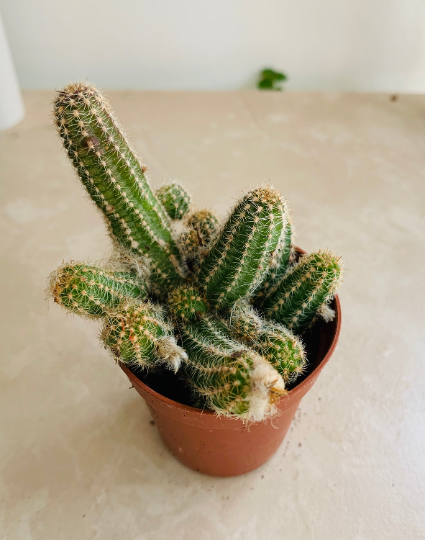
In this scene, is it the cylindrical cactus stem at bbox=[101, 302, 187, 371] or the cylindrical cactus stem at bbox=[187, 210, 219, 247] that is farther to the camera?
the cylindrical cactus stem at bbox=[187, 210, 219, 247]

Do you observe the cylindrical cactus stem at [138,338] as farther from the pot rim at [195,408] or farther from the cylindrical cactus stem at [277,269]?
the cylindrical cactus stem at [277,269]

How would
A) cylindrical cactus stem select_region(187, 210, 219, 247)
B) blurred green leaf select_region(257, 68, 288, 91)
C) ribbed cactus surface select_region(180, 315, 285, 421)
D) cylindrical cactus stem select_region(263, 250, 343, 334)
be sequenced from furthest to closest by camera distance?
blurred green leaf select_region(257, 68, 288, 91), cylindrical cactus stem select_region(187, 210, 219, 247), cylindrical cactus stem select_region(263, 250, 343, 334), ribbed cactus surface select_region(180, 315, 285, 421)

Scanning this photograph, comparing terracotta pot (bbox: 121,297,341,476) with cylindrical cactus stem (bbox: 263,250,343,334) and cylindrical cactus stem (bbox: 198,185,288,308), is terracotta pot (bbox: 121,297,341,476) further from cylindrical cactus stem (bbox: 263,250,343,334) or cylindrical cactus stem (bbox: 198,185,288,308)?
cylindrical cactus stem (bbox: 198,185,288,308)

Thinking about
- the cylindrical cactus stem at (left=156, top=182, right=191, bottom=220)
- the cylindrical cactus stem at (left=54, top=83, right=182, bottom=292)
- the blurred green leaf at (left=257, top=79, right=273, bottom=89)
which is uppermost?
the cylindrical cactus stem at (left=54, top=83, right=182, bottom=292)

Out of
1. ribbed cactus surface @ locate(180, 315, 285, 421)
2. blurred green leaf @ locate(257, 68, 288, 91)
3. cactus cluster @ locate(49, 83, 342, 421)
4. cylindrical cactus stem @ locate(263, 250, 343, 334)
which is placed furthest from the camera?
blurred green leaf @ locate(257, 68, 288, 91)

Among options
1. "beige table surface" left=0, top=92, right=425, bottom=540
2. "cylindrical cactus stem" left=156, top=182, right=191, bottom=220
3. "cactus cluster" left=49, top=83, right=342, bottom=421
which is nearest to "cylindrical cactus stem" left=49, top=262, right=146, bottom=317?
"cactus cluster" left=49, top=83, right=342, bottom=421

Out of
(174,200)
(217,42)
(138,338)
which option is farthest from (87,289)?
(217,42)

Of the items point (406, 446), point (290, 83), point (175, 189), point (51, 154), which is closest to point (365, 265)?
point (406, 446)
